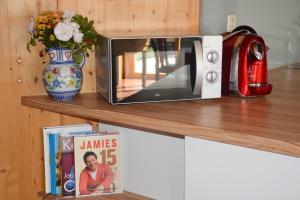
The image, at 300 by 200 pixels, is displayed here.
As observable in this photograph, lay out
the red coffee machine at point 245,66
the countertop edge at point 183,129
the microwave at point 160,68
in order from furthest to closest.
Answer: the red coffee machine at point 245,66 → the microwave at point 160,68 → the countertop edge at point 183,129

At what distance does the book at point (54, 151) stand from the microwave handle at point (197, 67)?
1.63ft

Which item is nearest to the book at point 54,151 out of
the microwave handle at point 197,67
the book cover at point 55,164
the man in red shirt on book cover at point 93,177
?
the book cover at point 55,164

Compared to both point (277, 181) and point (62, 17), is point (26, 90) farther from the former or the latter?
point (277, 181)

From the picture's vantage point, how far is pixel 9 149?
5.24 feet

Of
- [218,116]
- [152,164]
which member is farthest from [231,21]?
[218,116]

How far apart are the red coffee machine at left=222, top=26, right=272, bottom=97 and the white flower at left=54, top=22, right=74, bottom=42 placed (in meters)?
0.57

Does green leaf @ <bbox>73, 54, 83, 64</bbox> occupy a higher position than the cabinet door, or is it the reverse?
green leaf @ <bbox>73, 54, 83, 64</bbox>

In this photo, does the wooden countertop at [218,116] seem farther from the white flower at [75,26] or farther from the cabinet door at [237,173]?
the white flower at [75,26]

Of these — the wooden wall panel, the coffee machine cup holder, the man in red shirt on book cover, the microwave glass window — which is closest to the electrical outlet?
the wooden wall panel

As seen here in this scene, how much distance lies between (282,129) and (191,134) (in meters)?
0.24

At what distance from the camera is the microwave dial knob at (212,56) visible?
4.78 ft

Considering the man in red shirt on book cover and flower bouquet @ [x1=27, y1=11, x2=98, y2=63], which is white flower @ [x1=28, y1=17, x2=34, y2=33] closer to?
flower bouquet @ [x1=27, y1=11, x2=98, y2=63]

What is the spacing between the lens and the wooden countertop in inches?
41.8

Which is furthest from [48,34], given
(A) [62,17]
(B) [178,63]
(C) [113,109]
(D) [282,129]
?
(D) [282,129]
